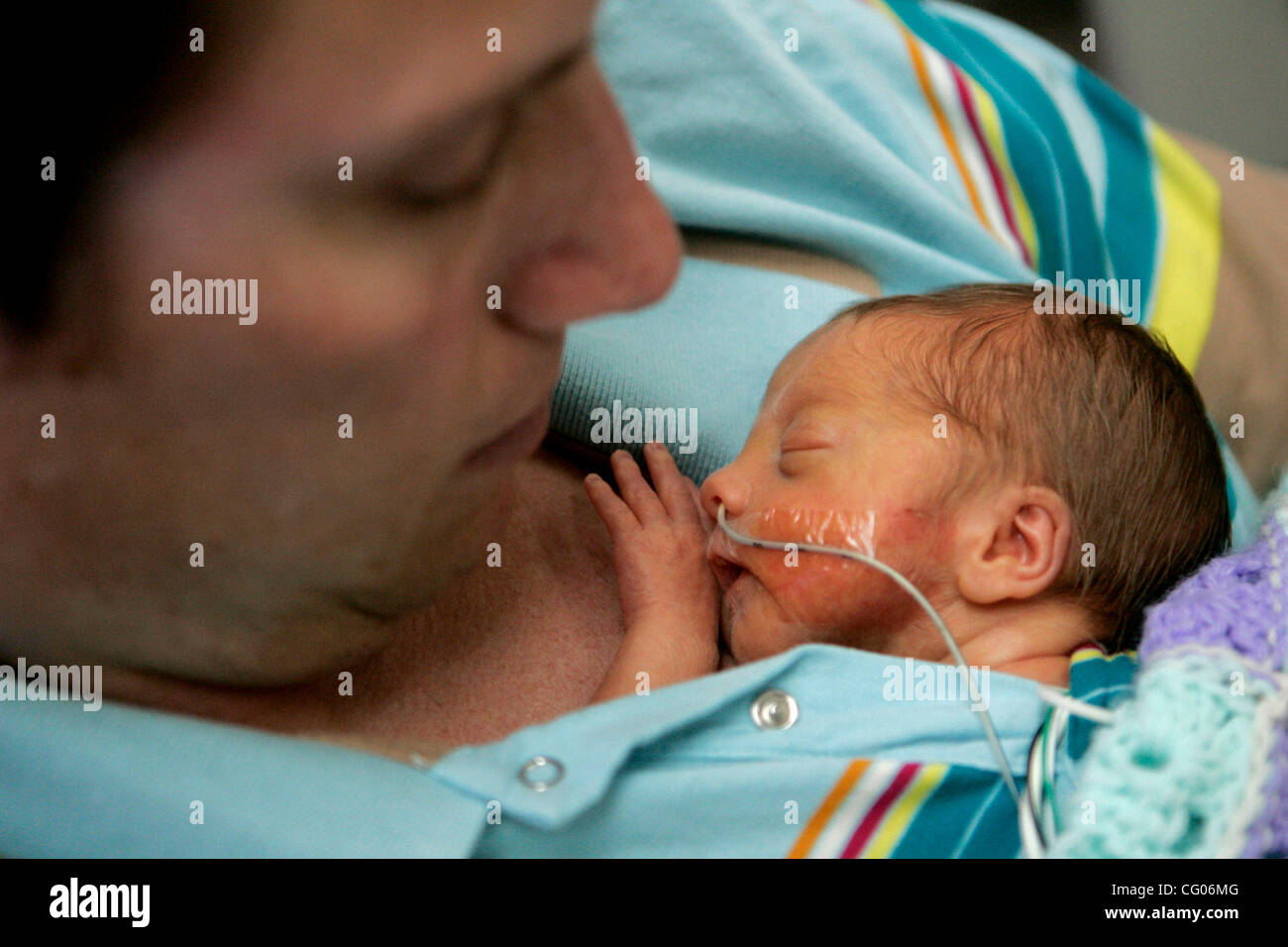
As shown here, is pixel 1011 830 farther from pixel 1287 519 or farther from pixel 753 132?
pixel 753 132

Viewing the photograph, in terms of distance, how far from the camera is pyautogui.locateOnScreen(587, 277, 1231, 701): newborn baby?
0.93m

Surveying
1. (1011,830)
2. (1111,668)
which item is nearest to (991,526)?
(1111,668)

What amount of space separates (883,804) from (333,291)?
51 cm

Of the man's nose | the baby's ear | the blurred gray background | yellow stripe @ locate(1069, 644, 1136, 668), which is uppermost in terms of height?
the blurred gray background

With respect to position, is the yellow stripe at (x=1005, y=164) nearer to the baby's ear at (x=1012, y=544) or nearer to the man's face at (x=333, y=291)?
the baby's ear at (x=1012, y=544)

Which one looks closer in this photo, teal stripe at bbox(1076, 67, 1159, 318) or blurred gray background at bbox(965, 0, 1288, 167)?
teal stripe at bbox(1076, 67, 1159, 318)

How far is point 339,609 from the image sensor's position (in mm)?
734

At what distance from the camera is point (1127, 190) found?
1290 millimetres

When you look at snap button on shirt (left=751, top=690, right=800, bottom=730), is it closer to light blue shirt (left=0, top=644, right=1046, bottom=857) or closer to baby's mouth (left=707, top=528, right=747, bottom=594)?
light blue shirt (left=0, top=644, right=1046, bottom=857)

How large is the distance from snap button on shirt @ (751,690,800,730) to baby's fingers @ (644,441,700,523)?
0.26 m

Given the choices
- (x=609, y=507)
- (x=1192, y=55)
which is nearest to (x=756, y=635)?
(x=609, y=507)

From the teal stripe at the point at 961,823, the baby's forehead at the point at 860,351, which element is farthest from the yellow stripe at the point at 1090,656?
the baby's forehead at the point at 860,351

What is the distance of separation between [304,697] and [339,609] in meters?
0.14

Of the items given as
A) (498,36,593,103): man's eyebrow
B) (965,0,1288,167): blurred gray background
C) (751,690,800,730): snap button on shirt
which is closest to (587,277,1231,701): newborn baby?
(751,690,800,730): snap button on shirt
